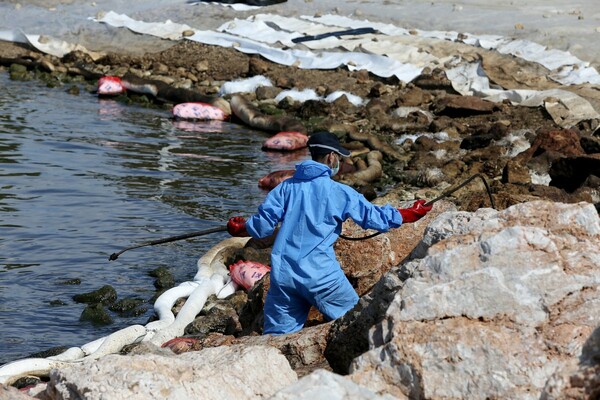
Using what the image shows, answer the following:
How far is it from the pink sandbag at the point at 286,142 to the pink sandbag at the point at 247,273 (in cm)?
863

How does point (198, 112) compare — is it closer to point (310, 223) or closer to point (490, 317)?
point (310, 223)

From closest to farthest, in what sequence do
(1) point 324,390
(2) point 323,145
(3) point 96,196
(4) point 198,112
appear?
(1) point 324,390
(2) point 323,145
(3) point 96,196
(4) point 198,112

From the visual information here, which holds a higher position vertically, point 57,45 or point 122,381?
point 122,381

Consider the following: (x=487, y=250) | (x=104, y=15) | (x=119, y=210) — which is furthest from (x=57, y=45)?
(x=487, y=250)

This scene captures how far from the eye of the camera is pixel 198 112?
22.3m

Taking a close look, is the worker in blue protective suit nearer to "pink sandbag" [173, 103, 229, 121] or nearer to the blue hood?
the blue hood

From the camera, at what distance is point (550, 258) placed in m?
5.11

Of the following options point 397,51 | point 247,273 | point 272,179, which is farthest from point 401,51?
point 247,273

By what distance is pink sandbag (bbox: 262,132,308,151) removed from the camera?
64.0ft

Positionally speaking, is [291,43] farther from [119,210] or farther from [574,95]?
[119,210]

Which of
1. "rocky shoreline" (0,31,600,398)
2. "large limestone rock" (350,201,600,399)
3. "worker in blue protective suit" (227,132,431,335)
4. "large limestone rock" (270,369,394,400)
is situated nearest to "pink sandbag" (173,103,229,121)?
"rocky shoreline" (0,31,600,398)

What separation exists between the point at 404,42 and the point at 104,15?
30.0 ft

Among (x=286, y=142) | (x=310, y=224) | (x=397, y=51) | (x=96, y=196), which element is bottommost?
(x=286, y=142)

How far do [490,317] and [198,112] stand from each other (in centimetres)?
1782
